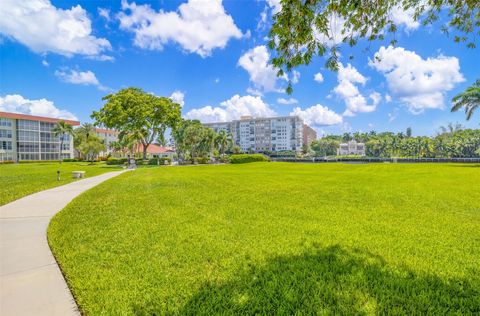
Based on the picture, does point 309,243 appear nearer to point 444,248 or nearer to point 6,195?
point 444,248

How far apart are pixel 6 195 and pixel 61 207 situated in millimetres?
4553

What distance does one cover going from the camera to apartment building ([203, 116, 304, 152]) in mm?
132500

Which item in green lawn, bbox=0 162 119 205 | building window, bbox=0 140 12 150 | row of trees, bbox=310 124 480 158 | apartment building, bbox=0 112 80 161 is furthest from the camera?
row of trees, bbox=310 124 480 158

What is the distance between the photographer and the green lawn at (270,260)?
302 centimetres

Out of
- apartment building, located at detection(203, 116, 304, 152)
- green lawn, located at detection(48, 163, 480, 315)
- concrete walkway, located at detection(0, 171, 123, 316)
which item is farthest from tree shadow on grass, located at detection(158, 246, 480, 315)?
apartment building, located at detection(203, 116, 304, 152)

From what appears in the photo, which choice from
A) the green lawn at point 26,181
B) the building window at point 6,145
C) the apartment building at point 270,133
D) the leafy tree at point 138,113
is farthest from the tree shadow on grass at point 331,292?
the apartment building at point 270,133

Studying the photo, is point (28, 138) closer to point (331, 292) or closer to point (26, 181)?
point (26, 181)

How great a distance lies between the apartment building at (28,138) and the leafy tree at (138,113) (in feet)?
115

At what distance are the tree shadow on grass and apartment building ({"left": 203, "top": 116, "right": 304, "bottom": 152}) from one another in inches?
5149

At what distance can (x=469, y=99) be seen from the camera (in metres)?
34.5

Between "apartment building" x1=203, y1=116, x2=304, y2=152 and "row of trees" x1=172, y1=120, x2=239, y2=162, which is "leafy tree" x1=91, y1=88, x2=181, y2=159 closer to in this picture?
"row of trees" x1=172, y1=120, x2=239, y2=162

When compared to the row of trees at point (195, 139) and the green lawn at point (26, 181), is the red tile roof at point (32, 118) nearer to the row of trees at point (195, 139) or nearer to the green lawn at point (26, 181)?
the row of trees at point (195, 139)

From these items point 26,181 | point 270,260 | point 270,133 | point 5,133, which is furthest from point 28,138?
point 270,133

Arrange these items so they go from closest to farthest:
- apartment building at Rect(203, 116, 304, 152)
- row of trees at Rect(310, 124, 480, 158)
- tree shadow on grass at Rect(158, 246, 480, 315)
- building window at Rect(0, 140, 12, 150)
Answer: tree shadow on grass at Rect(158, 246, 480, 315) < building window at Rect(0, 140, 12, 150) < row of trees at Rect(310, 124, 480, 158) < apartment building at Rect(203, 116, 304, 152)
